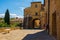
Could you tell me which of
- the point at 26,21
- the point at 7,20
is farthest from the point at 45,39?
the point at 7,20

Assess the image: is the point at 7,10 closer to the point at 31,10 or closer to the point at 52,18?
the point at 31,10

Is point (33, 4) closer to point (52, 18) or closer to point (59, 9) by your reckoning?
point (52, 18)

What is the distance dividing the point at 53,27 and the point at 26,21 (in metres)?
32.8

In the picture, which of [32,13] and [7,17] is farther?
[7,17]

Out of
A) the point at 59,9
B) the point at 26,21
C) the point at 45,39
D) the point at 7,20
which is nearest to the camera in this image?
the point at 59,9

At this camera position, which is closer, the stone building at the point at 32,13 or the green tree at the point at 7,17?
the stone building at the point at 32,13

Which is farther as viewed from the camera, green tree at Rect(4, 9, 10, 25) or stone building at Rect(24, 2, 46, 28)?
green tree at Rect(4, 9, 10, 25)

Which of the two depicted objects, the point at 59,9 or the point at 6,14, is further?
the point at 6,14

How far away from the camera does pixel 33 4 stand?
51688 mm

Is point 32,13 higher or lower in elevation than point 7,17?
higher

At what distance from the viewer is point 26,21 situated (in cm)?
4972

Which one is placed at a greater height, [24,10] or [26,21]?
[24,10]

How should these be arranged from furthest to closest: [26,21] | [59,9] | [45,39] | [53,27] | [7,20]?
[7,20], [26,21], [53,27], [45,39], [59,9]

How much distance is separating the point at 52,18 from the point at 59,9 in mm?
5735
